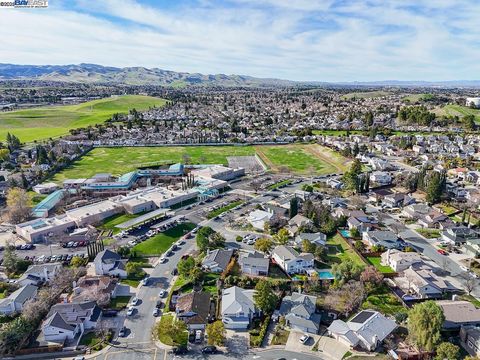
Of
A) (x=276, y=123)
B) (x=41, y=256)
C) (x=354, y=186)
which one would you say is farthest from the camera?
(x=276, y=123)

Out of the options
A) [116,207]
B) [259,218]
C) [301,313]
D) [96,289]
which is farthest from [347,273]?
[116,207]

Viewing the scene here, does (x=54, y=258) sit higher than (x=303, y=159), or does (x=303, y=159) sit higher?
(x=303, y=159)

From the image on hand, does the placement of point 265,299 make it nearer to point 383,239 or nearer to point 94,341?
point 94,341

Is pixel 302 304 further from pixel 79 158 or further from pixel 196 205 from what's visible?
pixel 79 158

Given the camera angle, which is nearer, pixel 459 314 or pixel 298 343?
pixel 298 343

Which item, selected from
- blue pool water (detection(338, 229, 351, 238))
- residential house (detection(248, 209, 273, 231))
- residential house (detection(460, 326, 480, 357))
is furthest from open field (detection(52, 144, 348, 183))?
residential house (detection(460, 326, 480, 357))

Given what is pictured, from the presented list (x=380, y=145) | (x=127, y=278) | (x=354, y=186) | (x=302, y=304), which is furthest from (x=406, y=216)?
(x=380, y=145)
